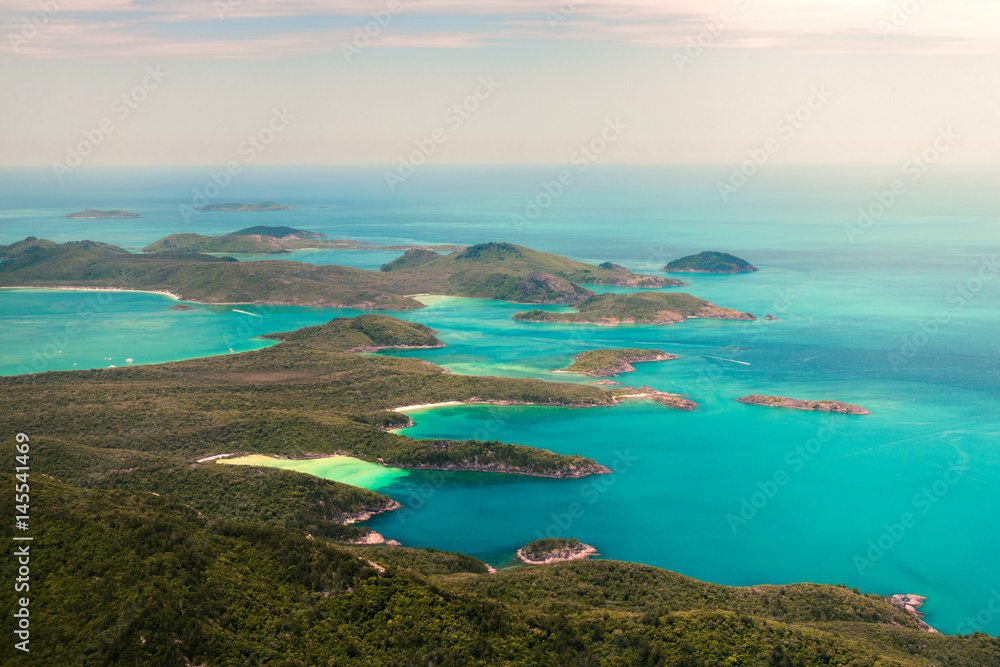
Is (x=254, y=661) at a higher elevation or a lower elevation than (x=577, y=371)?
lower

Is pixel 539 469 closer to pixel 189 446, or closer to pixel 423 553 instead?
pixel 423 553

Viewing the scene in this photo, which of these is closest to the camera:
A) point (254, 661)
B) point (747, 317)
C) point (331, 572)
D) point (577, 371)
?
point (254, 661)

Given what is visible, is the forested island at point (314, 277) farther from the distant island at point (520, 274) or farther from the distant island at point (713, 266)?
the distant island at point (713, 266)

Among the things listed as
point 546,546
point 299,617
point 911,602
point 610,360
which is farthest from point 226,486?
point 610,360

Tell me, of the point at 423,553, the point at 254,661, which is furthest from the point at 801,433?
the point at 254,661

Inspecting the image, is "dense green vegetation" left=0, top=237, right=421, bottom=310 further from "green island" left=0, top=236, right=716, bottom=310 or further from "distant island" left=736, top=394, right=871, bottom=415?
"distant island" left=736, top=394, right=871, bottom=415

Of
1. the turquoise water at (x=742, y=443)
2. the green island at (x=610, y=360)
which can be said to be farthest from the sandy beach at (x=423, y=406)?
the green island at (x=610, y=360)
